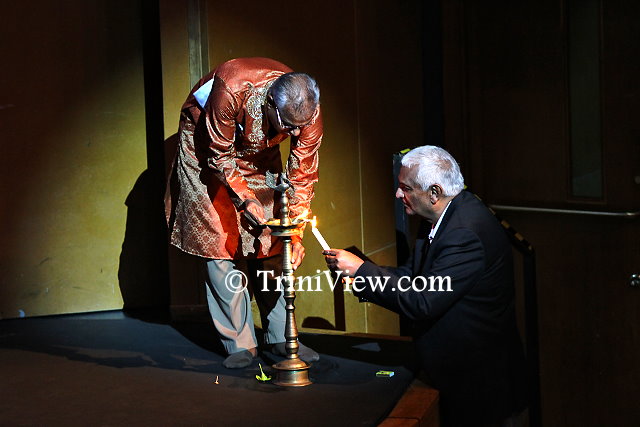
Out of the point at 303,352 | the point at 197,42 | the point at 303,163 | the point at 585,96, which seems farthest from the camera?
the point at 585,96

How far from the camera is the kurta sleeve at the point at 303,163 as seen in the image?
344 cm

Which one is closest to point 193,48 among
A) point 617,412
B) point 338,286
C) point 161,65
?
point 161,65

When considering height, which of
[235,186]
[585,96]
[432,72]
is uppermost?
→ [432,72]

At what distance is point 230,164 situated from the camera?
3.39 meters

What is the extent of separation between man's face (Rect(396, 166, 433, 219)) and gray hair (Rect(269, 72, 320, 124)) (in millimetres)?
372

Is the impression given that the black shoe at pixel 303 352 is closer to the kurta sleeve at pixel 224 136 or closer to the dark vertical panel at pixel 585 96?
the kurta sleeve at pixel 224 136

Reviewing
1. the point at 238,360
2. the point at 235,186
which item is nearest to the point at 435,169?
the point at 235,186

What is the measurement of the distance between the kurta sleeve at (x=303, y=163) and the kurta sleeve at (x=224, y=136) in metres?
0.18

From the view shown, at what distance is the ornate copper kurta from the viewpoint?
3361 mm

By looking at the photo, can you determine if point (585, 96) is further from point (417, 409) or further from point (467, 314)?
point (417, 409)

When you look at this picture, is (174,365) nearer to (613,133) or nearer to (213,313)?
(213,313)

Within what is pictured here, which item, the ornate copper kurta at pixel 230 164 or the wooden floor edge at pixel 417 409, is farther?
the ornate copper kurta at pixel 230 164

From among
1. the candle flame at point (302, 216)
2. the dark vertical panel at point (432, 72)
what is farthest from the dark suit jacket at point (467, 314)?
the dark vertical panel at point (432, 72)

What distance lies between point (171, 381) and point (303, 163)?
91 centimetres
